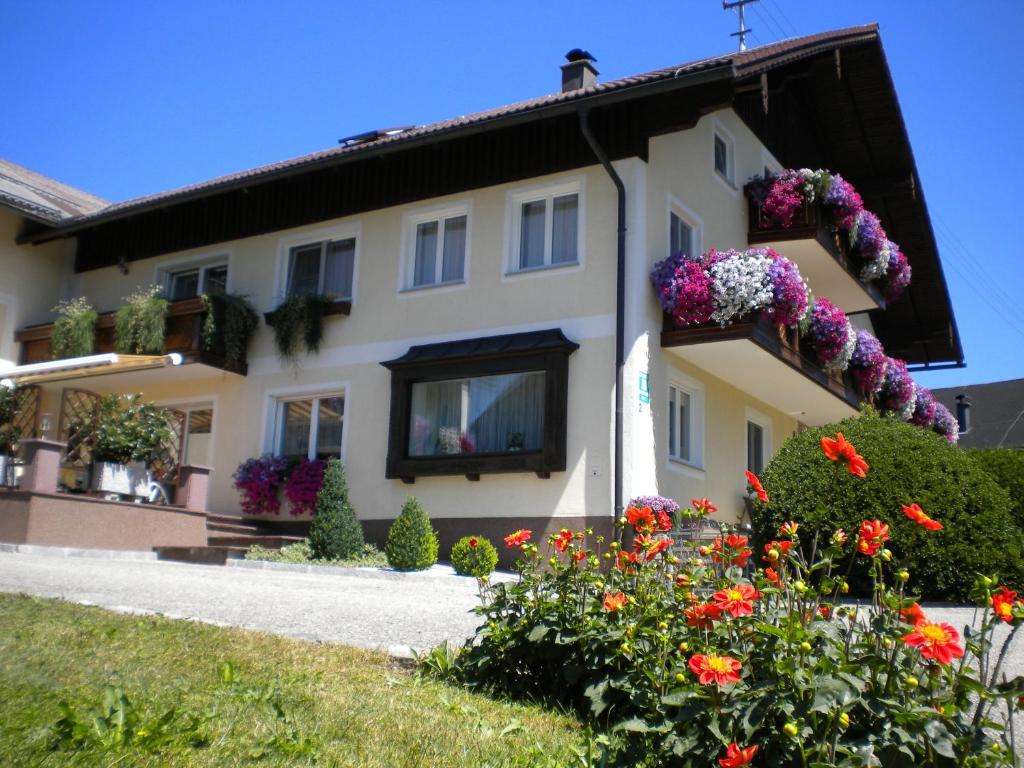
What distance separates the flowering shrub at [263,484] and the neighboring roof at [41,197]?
6367 millimetres

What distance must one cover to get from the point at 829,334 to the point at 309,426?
8304mm

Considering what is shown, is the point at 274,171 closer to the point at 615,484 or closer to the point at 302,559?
the point at 302,559

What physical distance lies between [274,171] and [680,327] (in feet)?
22.2

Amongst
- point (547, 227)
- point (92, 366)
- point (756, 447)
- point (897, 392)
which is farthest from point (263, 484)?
point (897, 392)

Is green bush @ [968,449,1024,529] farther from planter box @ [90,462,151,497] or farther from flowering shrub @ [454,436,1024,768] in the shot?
planter box @ [90,462,151,497]

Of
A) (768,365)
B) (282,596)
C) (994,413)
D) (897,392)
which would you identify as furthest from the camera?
(994,413)

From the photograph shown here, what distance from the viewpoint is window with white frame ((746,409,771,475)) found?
60.6 ft

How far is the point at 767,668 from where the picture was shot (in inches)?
149

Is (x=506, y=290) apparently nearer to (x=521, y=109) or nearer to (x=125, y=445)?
(x=521, y=109)

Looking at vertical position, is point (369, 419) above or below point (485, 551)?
above

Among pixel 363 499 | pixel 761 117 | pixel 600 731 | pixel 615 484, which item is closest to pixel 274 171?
pixel 363 499

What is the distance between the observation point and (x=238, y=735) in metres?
4.02

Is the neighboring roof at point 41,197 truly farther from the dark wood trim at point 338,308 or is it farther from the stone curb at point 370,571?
the stone curb at point 370,571

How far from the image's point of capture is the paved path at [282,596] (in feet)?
24.2
